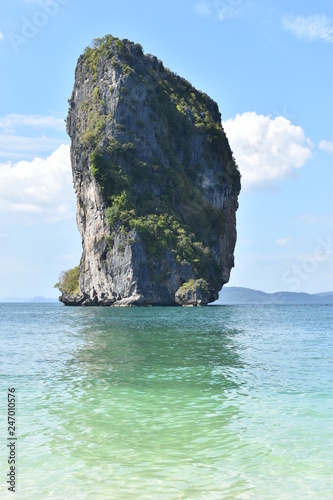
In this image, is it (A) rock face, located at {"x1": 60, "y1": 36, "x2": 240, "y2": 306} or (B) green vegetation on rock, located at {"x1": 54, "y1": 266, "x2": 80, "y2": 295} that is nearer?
(A) rock face, located at {"x1": 60, "y1": 36, "x2": 240, "y2": 306}

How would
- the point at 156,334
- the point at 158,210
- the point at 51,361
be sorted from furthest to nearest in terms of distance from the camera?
the point at 158,210 < the point at 156,334 < the point at 51,361

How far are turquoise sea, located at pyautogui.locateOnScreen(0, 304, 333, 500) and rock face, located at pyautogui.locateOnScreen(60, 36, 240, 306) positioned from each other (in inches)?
2411

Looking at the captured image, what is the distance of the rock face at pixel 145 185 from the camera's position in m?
81.7

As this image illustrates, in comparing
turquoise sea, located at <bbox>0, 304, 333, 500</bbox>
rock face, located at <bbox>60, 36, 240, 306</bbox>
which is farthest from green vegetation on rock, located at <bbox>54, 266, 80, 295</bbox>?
turquoise sea, located at <bbox>0, 304, 333, 500</bbox>

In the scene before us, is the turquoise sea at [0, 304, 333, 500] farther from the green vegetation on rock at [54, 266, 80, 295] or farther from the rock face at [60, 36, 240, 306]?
the green vegetation on rock at [54, 266, 80, 295]

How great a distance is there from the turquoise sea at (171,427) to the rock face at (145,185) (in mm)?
61245

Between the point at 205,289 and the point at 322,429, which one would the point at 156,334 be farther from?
the point at 205,289

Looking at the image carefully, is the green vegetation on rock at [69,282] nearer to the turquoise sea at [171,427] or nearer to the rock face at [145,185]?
the rock face at [145,185]

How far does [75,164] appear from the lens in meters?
94.4

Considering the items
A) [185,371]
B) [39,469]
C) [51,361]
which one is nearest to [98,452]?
[39,469]

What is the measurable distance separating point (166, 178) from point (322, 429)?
3278 inches


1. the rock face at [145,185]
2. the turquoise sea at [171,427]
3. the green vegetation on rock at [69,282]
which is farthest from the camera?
the green vegetation on rock at [69,282]

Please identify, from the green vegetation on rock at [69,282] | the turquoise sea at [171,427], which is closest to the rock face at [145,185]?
the green vegetation on rock at [69,282]

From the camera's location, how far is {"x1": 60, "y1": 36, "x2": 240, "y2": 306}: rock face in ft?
268
